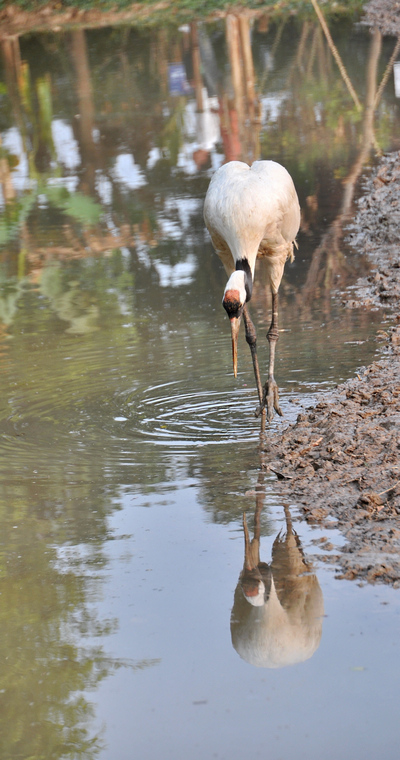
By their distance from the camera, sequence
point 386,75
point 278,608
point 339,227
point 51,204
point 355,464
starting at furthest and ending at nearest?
point 386,75 < point 51,204 < point 339,227 < point 355,464 < point 278,608

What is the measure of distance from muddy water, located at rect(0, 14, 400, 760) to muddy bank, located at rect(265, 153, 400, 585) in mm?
126

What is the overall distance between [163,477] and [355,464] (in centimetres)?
109

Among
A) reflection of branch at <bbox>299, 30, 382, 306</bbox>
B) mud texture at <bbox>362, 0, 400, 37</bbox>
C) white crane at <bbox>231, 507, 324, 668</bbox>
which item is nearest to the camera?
white crane at <bbox>231, 507, 324, 668</bbox>

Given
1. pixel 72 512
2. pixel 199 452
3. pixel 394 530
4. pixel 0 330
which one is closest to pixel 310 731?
pixel 394 530

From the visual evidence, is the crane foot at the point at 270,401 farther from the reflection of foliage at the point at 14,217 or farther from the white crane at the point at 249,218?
the reflection of foliage at the point at 14,217

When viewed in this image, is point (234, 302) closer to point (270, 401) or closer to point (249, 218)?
point (249, 218)

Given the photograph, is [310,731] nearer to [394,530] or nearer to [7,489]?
[394,530]

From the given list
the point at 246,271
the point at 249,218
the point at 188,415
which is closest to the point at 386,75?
the point at 249,218

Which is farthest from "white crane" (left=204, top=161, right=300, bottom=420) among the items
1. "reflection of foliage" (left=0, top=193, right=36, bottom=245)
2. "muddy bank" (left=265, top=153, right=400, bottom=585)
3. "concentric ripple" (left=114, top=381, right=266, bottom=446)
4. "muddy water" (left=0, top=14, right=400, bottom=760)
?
"reflection of foliage" (left=0, top=193, right=36, bottom=245)

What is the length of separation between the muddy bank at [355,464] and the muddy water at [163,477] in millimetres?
126

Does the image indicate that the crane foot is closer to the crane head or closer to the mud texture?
the crane head

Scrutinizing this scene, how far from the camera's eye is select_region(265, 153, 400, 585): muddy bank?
163 inches

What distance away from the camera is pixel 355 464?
4.98 metres

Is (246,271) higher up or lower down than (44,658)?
higher up
